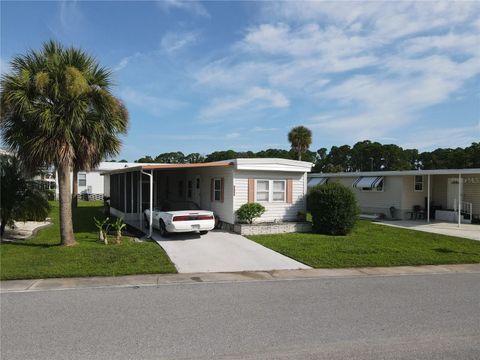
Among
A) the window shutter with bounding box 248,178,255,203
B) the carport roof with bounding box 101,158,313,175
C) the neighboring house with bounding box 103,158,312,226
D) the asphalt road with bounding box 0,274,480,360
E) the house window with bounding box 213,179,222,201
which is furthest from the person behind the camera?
the house window with bounding box 213,179,222,201

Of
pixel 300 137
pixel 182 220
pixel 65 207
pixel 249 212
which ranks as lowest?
pixel 182 220

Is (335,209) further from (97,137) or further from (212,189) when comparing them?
(97,137)

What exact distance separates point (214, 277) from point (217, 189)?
7997 mm

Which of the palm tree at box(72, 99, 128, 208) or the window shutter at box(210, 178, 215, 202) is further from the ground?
the palm tree at box(72, 99, 128, 208)

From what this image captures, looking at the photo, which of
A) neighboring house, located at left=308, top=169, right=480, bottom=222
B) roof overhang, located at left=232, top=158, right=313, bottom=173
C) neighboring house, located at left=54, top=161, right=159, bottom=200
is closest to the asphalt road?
roof overhang, located at left=232, top=158, right=313, bottom=173

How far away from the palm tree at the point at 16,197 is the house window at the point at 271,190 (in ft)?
25.2

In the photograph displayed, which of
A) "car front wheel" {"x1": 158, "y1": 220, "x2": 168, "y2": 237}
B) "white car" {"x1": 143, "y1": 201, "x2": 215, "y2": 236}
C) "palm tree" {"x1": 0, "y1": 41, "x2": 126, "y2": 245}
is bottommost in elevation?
"car front wheel" {"x1": 158, "y1": 220, "x2": 168, "y2": 237}

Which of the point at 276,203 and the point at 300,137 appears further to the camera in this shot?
the point at 300,137

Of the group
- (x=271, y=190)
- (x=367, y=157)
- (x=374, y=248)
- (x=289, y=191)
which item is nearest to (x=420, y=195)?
(x=289, y=191)

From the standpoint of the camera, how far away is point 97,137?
11.3 m

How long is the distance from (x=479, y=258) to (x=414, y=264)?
7.88 ft

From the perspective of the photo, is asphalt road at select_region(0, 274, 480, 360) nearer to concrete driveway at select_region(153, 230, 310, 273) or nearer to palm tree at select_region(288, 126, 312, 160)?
concrete driveway at select_region(153, 230, 310, 273)

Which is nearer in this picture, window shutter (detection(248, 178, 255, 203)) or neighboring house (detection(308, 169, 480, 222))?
window shutter (detection(248, 178, 255, 203))

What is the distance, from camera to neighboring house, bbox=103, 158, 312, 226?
50.1 ft
